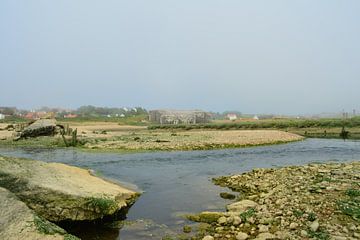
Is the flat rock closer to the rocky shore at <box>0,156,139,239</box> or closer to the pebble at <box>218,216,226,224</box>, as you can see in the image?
the pebble at <box>218,216,226,224</box>

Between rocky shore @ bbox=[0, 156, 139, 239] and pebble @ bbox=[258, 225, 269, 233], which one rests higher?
rocky shore @ bbox=[0, 156, 139, 239]

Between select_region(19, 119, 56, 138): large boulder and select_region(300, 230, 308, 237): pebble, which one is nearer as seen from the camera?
select_region(300, 230, 308, 237): pebble

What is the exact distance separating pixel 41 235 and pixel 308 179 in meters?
12.0

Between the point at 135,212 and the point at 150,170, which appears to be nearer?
the point at 135,212

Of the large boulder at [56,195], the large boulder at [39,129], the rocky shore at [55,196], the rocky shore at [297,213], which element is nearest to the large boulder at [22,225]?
the rocky shore at [55,196]

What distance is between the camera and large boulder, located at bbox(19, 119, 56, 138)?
2046 inches

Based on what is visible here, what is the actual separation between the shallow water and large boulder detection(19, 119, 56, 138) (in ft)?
55.6

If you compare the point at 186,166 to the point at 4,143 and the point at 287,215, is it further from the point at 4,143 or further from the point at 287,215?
the point at 4,143

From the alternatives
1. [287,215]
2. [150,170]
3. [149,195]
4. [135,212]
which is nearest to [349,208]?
[287,215]

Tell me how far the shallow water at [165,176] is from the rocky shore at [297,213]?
4.94ft

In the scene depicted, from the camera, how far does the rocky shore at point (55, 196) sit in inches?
471

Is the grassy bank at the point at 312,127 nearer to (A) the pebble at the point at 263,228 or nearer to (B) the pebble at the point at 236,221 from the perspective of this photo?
(B) the pebble at the point at 236,221

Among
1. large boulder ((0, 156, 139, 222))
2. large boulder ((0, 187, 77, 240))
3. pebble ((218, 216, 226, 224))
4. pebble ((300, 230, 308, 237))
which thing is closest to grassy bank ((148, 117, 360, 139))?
pebble ((218, 216, 226, 224))

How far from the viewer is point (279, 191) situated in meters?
15.0
